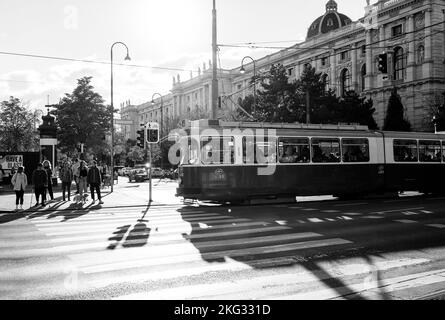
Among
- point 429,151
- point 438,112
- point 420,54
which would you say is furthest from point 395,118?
point 429,151

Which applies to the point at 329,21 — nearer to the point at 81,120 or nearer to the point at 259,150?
the point at 81,120

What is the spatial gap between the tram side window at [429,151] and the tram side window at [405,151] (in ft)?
1.40

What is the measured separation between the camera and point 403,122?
170 ft

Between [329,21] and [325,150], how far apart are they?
70.7m

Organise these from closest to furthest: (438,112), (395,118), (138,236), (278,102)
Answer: (138,236), (438,112), (278,102), (395,118)

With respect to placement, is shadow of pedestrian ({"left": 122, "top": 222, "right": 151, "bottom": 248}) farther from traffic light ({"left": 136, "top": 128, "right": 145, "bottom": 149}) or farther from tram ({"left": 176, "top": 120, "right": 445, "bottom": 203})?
traffic light ({"left": 136, "top": 128, "right": 145, "bottom": 149})

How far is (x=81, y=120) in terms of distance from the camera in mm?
49094

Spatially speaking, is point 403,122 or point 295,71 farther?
point 295,71

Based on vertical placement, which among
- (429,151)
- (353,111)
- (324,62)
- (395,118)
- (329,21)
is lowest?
(429,151)

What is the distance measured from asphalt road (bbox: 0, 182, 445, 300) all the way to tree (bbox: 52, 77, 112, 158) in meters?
36.3

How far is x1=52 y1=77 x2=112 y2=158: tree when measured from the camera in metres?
49.1

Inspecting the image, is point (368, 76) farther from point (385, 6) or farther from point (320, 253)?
point (320, 253)
